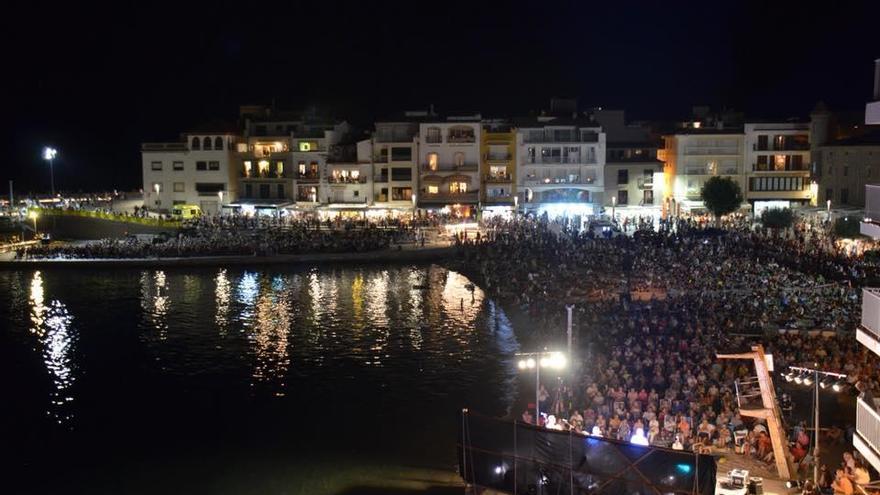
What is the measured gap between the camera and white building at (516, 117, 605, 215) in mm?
56750

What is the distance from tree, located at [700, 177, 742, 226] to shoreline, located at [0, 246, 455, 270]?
713 inches

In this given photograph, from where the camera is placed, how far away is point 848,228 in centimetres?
3928

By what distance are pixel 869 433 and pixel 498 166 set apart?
47540 mm

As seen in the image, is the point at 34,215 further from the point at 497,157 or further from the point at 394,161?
the point at 497,157

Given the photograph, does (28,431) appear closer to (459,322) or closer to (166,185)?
(459,322)

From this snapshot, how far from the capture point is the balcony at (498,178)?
5772 centimetres

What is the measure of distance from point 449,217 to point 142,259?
1994 cm

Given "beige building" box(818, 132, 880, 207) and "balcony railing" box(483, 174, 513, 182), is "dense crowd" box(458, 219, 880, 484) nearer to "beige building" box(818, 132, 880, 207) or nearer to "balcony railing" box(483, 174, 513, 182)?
"beige building" box(818, 132, 880, 207)

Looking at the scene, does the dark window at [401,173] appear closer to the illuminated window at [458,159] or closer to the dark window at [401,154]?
the dark window at [401,154]

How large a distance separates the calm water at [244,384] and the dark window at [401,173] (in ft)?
64.8

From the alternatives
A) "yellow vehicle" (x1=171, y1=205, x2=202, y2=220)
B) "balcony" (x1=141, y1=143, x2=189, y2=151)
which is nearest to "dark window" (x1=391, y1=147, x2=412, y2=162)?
"yellow vehicle" (x1=171, y1=205, x2=202, y2=220)

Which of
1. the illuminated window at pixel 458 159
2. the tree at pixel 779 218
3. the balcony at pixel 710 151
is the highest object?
the balcony at pixel 710 151

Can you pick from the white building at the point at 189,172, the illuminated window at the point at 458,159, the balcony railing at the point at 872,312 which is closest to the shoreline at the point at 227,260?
the illuminated window at the point at 458,159

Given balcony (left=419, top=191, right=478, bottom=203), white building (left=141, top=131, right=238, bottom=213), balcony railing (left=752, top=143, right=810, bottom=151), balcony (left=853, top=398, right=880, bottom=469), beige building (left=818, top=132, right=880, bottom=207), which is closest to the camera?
balcony (left=853, top=398, right=880, bottom=469)
